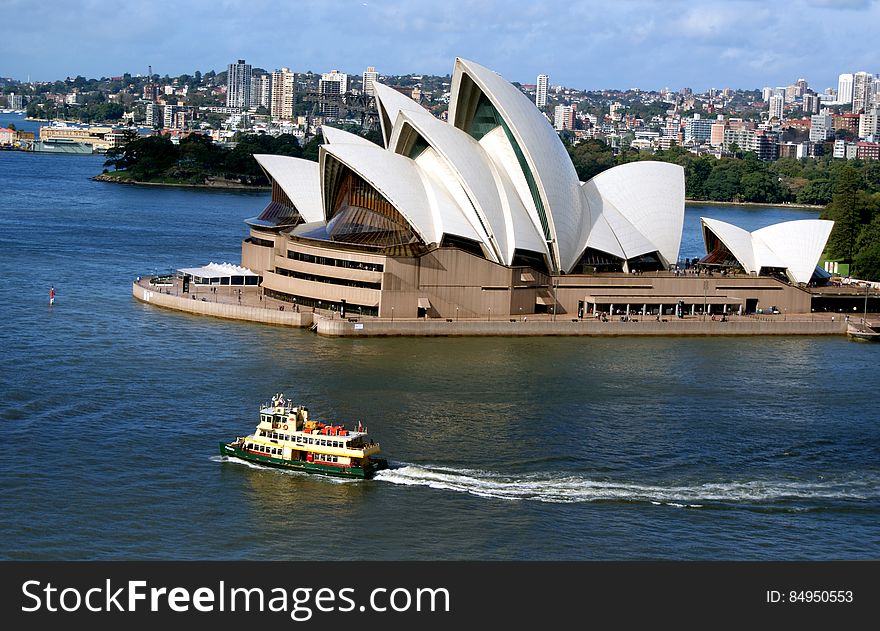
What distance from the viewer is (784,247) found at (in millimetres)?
43781

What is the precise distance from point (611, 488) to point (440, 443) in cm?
380

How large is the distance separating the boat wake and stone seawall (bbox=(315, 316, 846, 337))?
13343 millimetres

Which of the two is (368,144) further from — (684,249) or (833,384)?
(684,249)

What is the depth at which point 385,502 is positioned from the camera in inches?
836

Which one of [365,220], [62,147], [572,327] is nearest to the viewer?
[572,327]

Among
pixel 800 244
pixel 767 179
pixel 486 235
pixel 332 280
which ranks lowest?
pixel 332 280

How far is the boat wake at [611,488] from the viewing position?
21.7 meters

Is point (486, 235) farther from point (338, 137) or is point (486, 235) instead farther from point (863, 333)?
point (863, 333)

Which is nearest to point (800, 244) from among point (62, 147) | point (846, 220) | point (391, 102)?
point (391, 102)

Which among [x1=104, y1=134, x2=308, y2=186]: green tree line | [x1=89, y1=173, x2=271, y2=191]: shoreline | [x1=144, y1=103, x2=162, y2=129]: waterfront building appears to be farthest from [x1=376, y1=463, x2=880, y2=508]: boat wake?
[x1=144, y1=103, x2=162, y2=129]: waterfront building

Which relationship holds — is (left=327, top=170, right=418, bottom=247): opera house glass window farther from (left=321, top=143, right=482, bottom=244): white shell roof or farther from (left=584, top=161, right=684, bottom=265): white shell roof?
(left=584, top=161, right=684, bottom=265): white shell roof

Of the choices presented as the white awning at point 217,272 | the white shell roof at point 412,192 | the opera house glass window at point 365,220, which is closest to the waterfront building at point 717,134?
the white awning at point 217,272

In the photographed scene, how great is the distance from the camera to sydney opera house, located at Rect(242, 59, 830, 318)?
124 ft

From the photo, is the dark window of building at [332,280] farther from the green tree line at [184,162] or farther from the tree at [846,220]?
the green tree line at [184,162]
